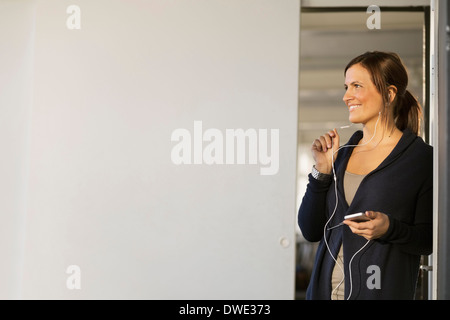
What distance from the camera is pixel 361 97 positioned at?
9.09ft

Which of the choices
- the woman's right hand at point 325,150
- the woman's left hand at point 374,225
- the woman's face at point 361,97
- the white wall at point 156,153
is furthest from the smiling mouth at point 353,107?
the woman's left hand at point 374,225

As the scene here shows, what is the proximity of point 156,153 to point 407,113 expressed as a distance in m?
1.16

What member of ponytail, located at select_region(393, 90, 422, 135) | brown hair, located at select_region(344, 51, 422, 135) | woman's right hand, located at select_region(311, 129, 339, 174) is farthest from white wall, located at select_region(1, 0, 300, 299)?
ponytail, located at select_region(393, 90, 422, 135)

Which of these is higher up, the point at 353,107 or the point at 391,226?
the point at 353,107

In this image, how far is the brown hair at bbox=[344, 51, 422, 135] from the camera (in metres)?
2.73

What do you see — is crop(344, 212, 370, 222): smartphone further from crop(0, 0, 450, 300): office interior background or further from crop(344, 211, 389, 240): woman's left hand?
crop(0, 0, 450, 300): office interior background

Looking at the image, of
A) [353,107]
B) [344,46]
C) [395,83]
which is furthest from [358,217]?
[344,46]

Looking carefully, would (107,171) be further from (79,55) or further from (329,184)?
(329,184)

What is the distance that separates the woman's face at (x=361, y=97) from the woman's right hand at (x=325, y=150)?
0.37 feet

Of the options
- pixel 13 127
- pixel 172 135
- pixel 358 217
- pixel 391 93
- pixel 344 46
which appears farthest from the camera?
pixel 13 127

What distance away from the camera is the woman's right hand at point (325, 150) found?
2.75 m

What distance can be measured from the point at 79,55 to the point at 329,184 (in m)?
1.35

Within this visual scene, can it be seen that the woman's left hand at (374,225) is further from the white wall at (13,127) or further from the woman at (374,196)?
the white wall at (13,127)

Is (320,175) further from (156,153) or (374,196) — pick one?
(156,153)
